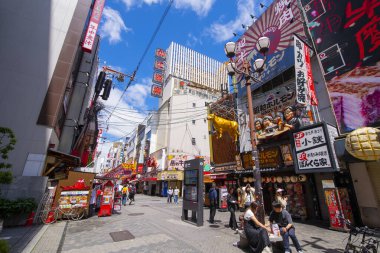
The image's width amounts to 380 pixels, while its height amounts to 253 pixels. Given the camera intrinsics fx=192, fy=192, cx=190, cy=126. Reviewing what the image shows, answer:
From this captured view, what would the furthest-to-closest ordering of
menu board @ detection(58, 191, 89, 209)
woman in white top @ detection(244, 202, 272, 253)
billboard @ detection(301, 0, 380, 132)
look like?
menu board @ detection(58, 191, 89, 209)
billboard @ detection(301, 0, 380, 132)
woman in white top @ detection(244, 202, 272, 253)

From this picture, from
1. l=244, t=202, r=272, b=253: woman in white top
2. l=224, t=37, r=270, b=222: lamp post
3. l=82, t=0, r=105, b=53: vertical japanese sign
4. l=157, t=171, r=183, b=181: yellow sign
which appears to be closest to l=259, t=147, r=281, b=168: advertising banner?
l=224, t=37, r=270, b=222: lamp post

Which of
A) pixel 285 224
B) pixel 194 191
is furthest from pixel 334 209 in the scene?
pixel 194 191

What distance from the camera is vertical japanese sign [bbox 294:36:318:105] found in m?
10.4

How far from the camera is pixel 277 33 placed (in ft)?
49.9

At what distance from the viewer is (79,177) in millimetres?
12117

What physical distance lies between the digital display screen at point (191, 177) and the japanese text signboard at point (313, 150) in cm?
564

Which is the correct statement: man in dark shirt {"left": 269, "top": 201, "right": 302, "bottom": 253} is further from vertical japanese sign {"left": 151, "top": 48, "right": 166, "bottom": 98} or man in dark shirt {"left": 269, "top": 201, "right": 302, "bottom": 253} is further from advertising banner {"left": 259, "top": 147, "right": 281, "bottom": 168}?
vertical japanese sign {"left": 151, "top": 48, "right": 166, "bottom": 98}

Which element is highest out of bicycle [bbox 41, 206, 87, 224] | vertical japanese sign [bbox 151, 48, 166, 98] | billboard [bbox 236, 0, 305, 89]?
vertical japanese sign [bbox 151, 48, 166, 98]

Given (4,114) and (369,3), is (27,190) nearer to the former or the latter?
(4,114)

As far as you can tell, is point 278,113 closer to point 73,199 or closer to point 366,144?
point 366,144

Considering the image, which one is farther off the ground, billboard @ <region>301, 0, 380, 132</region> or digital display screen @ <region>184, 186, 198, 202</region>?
billboard @ <region>301, 0, 380, 132</region>

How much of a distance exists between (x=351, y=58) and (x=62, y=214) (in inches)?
698

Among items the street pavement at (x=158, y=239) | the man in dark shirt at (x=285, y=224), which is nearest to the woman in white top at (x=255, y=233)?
the man in dark shirt at (x=285, y=224)

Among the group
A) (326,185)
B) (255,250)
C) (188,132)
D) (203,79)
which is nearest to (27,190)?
(255,250)
